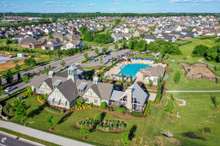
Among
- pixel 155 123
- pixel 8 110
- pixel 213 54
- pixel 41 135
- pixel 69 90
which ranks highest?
pixel 213 54

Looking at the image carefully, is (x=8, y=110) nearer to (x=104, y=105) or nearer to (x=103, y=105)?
(x=103, y=105)

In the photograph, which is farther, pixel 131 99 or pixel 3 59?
pixel 3 59

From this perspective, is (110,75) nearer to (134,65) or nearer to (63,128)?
(134,65)

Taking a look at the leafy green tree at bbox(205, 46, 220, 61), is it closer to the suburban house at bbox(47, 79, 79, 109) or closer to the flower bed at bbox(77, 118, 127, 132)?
the suburban house at bbox(47, 79, 79, 109)

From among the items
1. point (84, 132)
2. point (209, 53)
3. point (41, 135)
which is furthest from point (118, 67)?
point (41, 135)

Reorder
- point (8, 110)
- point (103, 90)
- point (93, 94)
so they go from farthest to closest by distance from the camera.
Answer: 1. point (103, 90)
2. point (93, 94)
3. point (8, 110)
